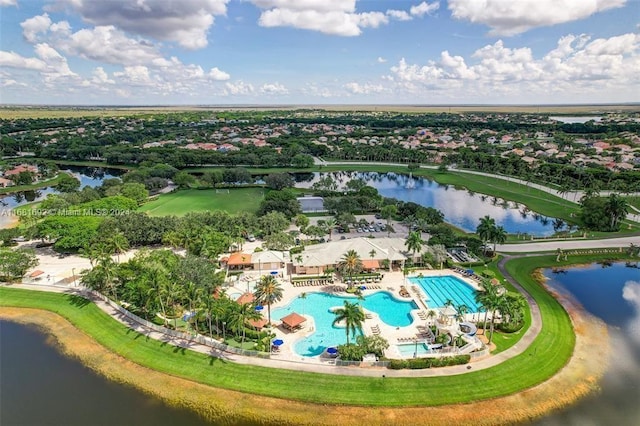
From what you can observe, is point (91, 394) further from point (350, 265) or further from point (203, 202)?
point (203, 202)

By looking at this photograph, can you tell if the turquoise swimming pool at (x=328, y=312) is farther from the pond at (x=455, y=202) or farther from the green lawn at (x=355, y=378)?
the pond at (x=455, y=202)

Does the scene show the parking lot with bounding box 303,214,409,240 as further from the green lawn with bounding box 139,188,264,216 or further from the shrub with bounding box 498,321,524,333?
the shrub with bounding box 498,321,524,333

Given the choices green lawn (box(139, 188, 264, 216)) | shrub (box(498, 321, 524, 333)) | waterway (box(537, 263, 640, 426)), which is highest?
green lawn (box(139, 188, 264, 216))

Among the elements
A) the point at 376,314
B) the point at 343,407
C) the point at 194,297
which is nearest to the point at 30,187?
the point at 194,297

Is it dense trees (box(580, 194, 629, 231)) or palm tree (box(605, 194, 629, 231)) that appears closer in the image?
palm tree (box(605, 194, 629, 231))

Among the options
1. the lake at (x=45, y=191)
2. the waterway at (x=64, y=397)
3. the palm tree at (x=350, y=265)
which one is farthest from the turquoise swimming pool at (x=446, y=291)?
the lake at (x=45, y=191)

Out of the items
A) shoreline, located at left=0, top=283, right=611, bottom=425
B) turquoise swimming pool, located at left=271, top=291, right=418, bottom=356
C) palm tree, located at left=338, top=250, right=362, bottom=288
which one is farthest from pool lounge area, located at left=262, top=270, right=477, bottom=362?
shoreline, located at left=0, top=283, right=611, bottom=425
